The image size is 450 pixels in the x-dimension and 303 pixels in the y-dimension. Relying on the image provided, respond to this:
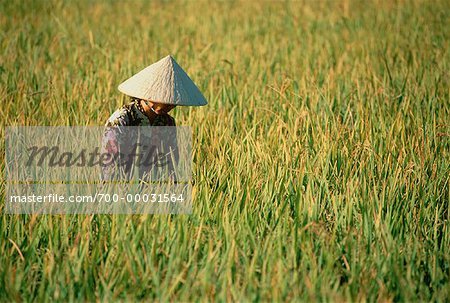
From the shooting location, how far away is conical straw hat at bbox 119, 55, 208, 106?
2596 mm

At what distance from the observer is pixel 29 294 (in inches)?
76.0

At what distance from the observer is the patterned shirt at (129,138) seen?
2.66m

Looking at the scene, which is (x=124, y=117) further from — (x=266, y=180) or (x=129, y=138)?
(x=266, y=180)

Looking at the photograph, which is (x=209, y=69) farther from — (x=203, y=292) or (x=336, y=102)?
(x=203, y=292)

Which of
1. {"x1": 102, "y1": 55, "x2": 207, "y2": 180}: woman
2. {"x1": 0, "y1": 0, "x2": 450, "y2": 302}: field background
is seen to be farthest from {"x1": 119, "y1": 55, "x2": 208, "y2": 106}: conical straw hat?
{"x1": 0, "y1": 0, "x2": 450, "y2": 302}: field background

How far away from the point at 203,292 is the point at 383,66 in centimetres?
330

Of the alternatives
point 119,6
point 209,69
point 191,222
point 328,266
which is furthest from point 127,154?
point 119,6

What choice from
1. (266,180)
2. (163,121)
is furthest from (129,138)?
(266,180)

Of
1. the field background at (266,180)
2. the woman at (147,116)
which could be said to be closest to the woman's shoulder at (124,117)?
the woman at (147,116)

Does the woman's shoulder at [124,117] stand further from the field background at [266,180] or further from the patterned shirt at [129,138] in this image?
the field background at [266,180]

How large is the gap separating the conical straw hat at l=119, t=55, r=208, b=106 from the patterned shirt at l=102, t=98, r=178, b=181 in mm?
123

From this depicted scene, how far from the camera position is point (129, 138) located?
2717 millimetres

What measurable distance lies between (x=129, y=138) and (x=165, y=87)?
0.29 m

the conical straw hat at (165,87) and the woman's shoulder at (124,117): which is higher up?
the conical straw hat at (165,87)
